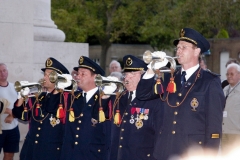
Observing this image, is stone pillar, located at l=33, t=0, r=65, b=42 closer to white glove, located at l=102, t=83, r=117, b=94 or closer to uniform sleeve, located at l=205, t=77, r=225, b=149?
white glove, located at l=102, t=83, r=117, b=94

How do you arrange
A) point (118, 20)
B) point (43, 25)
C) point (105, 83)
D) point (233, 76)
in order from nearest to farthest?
point (105, 83)
point (233, 76)
point (43, 25)
point (118, 20)

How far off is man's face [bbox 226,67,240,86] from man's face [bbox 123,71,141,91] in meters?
3.32

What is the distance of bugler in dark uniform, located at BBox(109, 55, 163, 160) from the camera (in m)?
7.46

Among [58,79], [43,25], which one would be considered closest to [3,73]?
[58,79]

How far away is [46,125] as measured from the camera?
8.62 metres

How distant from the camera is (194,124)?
263 inches

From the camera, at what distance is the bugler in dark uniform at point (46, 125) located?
8.51m

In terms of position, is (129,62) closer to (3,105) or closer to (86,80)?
(86,80)

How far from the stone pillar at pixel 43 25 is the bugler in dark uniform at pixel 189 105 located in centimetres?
550

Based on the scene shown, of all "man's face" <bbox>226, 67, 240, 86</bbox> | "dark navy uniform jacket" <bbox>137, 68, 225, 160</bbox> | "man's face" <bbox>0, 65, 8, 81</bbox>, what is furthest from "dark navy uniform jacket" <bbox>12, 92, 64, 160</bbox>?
"man's face" <bbox>226, 67, 240, 86</bbox>

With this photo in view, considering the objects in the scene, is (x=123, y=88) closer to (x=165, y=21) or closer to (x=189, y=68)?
(x=189, y=68)

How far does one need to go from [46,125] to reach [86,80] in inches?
32.7

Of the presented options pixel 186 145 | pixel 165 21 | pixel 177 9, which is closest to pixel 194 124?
pixel 186 145

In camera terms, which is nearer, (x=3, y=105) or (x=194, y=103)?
(x=194, y=103)
